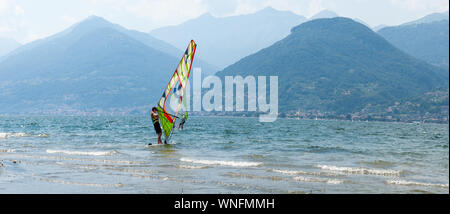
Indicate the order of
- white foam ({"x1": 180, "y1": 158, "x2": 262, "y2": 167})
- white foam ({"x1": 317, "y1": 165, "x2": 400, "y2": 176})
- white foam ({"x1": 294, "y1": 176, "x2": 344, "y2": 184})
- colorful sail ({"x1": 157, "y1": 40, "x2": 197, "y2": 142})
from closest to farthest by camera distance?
white foam ({"x1": 294, "y1": 176, "x2": 344, "y2": 184})
white foam ({"x1": 317, "y1": 165, "x2": 400, "y2": 176})
white foam ({"x1": 180, "y1": 158, "x2": 262, "y2": 167})
colorful sail ({"x1": 157, "y1": 40, "x2": 197, "y2": 142})

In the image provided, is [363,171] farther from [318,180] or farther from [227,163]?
[227,163]

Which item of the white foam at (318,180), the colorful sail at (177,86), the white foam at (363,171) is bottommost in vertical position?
the white foam at (363,171)

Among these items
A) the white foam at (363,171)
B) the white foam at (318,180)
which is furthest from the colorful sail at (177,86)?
the white foam at (318,180)

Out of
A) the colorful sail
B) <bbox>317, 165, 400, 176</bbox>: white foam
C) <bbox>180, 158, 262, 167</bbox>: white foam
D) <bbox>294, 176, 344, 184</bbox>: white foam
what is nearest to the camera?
<bbox>294, 176, 344, 184</bbox>: white foam

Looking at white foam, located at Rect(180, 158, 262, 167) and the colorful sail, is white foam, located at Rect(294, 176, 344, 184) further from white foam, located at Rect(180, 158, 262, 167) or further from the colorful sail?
the colorful sail

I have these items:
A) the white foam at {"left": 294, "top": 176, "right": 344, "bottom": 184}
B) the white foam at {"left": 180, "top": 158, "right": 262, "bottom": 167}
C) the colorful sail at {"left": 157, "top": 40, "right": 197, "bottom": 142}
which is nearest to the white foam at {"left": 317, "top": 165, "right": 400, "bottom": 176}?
the white foam at {"left": 294, "top": 176, "right": 344, "bottom": 184}

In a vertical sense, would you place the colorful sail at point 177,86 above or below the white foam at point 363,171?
above

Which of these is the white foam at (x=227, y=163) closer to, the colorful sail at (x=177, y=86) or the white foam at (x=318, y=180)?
the white foam at (x=318, y=180)

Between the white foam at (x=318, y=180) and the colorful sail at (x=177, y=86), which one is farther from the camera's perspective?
the colorful sail at (x=177, y=86)

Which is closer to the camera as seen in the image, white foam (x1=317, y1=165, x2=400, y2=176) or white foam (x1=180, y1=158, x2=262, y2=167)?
white foam (x1=317, y1=165, x2=400, y2=176)

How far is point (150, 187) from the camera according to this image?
1511 centimetres

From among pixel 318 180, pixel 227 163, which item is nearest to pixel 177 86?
pixel 227 163
